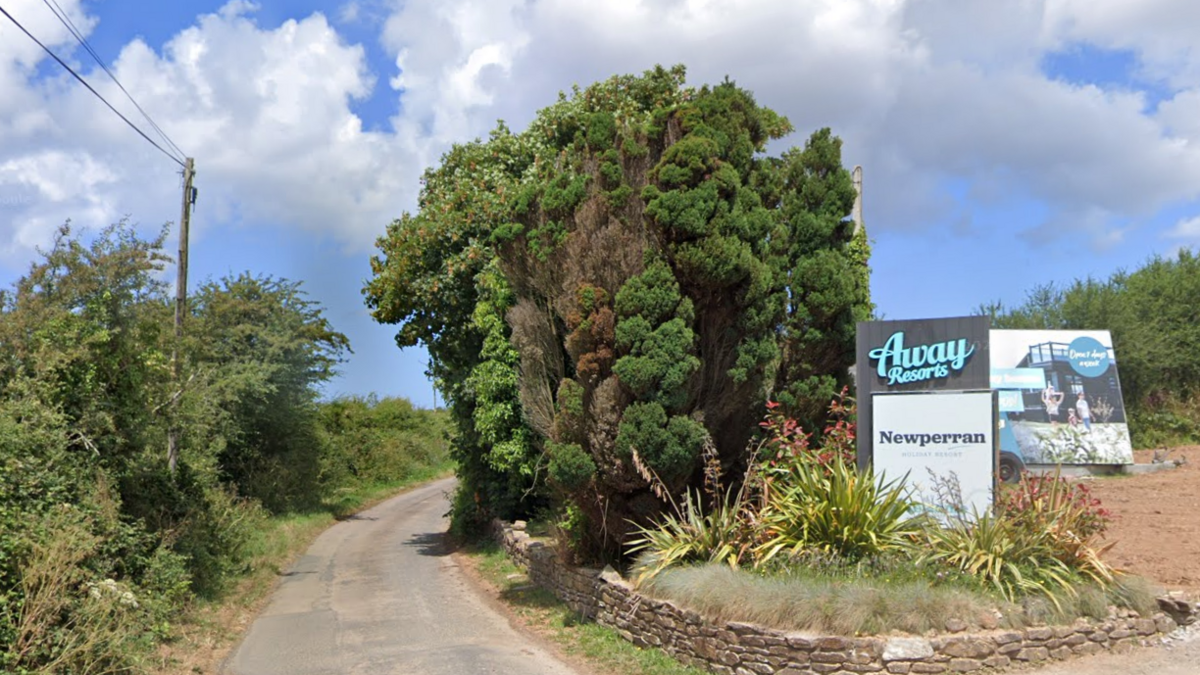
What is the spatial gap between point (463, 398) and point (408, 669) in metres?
10.4

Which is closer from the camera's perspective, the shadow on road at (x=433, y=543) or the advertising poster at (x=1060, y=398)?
the advertising poster at (x=1060, y=398)

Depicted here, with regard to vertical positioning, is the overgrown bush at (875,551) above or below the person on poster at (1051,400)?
below

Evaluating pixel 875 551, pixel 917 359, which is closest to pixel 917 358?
pixel 917 359

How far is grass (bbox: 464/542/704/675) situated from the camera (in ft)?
32.5

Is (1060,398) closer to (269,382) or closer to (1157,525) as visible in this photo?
(1157,525)

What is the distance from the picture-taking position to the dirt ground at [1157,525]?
37.6 ft

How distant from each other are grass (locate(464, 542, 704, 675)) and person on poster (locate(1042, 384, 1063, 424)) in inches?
514

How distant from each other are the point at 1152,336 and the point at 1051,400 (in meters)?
10.5

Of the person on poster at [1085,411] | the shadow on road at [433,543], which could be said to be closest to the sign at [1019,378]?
the person on poster at [1085,411]

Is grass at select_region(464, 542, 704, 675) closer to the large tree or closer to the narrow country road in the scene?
the narrow country road

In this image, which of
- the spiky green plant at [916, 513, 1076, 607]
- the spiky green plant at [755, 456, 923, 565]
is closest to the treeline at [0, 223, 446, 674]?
the spiky green plant at [755, 456, 923, 565]

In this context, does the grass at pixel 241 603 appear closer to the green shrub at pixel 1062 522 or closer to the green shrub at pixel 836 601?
the green shrub at pixel 836 601


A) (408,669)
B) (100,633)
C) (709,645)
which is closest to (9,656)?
(100,633)

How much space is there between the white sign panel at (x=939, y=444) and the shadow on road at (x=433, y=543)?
13.5 metres
